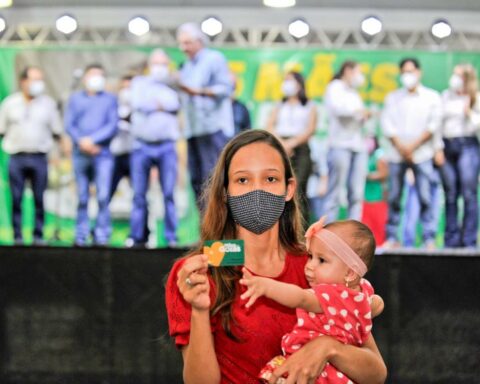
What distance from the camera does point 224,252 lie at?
95.7 inches

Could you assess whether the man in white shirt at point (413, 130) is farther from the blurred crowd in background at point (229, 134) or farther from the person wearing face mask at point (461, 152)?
the person wearing face mask at point (461, 152)

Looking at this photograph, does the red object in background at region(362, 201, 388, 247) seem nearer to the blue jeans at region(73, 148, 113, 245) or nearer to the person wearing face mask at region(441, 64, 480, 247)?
the person wearing face mask at region(441, 64, 480, 247)

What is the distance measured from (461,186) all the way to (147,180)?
263 centimetres

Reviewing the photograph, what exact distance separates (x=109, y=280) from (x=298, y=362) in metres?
2.72

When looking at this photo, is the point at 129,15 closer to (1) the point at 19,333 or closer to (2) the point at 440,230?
(2) the point at 440,230

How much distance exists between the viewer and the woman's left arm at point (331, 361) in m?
2.56

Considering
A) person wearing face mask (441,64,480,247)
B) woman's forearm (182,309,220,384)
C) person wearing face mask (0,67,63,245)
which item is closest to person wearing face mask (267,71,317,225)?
person wearing face mask (441,64,480,247)

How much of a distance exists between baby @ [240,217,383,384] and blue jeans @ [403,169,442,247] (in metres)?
5.38

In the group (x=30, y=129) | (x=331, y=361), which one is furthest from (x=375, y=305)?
(x=30, y=129)

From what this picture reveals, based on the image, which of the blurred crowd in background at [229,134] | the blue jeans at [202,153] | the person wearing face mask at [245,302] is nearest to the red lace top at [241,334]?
the person wearing face mask at [245,302]

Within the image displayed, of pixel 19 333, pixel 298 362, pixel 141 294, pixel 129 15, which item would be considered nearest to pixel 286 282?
pixel 298 362

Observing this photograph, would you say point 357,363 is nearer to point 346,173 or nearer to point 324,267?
point 324,267

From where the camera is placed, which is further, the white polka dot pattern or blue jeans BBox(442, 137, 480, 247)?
blue jeans BBox(442, 137, 480, 247)

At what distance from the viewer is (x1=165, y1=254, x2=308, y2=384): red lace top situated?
2.62 metres
